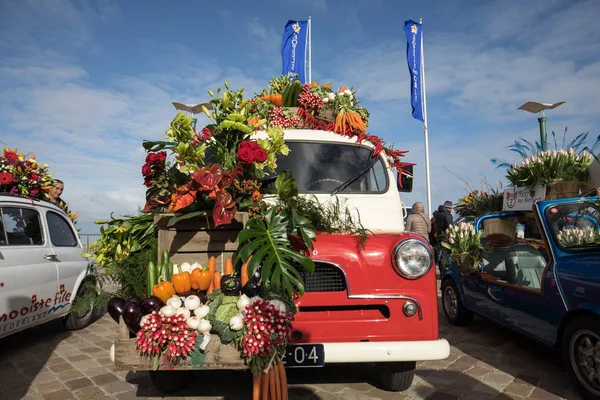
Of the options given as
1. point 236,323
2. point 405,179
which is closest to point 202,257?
point 236,323

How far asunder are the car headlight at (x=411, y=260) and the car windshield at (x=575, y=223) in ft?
5.92

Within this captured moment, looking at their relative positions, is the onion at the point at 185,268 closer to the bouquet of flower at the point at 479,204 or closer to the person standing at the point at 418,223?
the bouquet of flower at the point at 479,204

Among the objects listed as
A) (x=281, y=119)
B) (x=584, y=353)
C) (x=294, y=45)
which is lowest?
(x=584, y=353)

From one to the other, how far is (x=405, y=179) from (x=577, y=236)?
1717 mm

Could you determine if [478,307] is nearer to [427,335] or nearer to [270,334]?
[427,335]

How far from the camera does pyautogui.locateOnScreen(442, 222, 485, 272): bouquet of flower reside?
17.4ft

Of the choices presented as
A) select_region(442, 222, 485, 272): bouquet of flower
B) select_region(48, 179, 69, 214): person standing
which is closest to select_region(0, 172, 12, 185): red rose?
select_region(48, 179, 69, 214): person standing

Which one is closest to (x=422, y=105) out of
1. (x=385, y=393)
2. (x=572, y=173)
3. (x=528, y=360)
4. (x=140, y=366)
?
(x=572, y=173)

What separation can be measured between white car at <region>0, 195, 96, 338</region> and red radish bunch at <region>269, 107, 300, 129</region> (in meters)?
2.50

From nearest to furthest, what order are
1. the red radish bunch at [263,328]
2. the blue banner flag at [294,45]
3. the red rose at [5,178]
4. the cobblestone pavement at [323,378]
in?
the red radish bunch at [263,328]
the cobblestone pavement at [323,378]
the red rose at [5,178]
the blue banner flag at [294,45]

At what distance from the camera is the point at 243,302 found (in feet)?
7.98

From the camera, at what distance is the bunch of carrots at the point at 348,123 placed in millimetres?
4363

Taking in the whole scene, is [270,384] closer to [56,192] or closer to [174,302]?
[174,302]

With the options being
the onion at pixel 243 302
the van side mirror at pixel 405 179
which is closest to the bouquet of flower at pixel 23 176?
the onion at pixel 243 302
